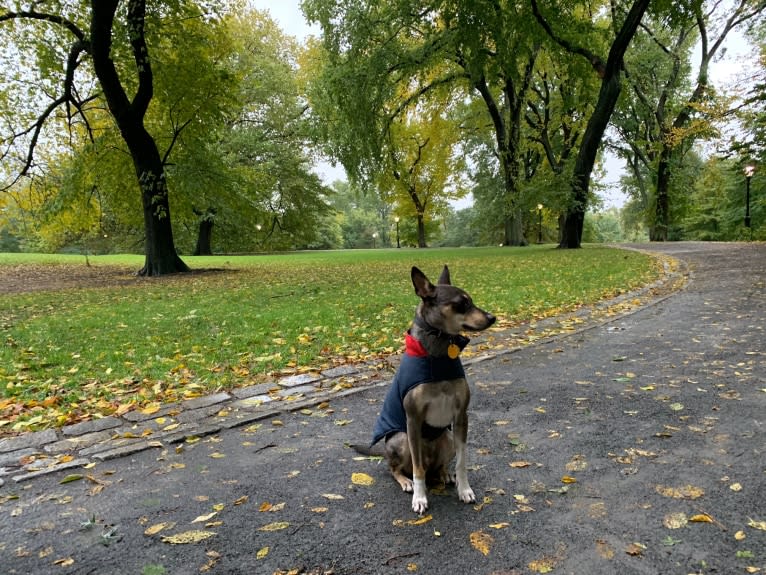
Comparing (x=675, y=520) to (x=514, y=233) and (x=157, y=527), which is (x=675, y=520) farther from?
(x=514, y=233)

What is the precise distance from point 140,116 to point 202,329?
12.5m

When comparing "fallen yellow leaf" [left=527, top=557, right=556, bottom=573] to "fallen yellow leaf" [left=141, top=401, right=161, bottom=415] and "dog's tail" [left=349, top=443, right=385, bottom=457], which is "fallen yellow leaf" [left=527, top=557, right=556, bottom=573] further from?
"fallen yellow leaf" [left=141, top=401, right=161, bottom=415]

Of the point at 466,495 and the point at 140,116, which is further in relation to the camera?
the point at 140,116

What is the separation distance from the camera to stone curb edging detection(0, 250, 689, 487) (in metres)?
3.72

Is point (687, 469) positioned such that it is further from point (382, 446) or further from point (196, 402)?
point (196, 402)

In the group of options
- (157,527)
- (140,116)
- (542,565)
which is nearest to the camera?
(542,565)

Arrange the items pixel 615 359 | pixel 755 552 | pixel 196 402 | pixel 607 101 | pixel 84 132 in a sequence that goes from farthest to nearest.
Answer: pixel 84 132
pixel 607 101
pixel 615 359
pixel 196 402
pixel 755 552

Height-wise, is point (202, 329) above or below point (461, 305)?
below

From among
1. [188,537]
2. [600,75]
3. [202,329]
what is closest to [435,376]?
[188,537]

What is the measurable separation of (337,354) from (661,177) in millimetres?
33586

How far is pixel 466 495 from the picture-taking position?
296 cm

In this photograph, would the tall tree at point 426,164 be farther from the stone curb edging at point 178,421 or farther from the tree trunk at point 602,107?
the stone curb edging at point 178,421

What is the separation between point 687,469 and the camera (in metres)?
3.19

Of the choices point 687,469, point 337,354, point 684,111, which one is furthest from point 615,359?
point 684,111
